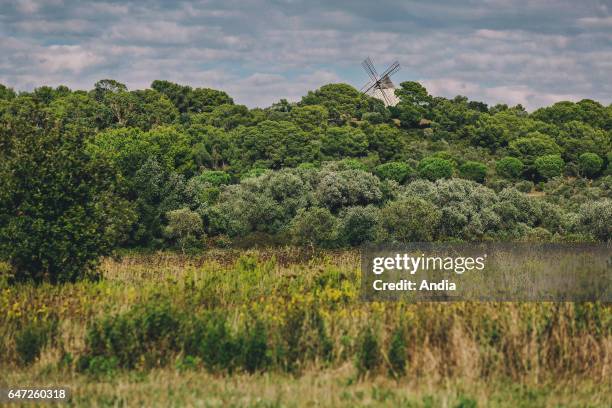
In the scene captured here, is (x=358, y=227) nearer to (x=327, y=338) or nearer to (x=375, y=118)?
(x=327, y=338)

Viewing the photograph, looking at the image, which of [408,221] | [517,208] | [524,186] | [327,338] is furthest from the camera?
[524,186]

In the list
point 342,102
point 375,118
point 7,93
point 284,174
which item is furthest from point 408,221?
point 7,93

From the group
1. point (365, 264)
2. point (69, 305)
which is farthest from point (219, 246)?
point (69, 305)

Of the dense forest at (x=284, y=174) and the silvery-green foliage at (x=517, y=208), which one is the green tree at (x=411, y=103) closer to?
the dense forest at (x=284, y=174)

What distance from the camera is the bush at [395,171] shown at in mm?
78181

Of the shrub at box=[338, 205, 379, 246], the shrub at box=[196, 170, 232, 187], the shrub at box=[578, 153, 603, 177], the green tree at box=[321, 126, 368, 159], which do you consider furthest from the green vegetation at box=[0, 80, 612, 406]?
the shrub at box=[578, 153, 603, 177]

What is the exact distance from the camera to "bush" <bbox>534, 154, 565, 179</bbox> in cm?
8694

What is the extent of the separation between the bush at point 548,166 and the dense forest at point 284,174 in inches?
10.9

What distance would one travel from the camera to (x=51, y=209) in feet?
56.6

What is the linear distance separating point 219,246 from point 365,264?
35.1 m

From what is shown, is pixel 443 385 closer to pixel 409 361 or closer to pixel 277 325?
pixel 409 361

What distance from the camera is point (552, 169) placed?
8725cm

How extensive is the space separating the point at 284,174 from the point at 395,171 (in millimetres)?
25432

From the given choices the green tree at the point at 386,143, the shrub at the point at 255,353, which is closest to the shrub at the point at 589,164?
the green tree at the point at 386,143
